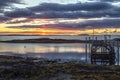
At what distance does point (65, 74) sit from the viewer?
38469mm

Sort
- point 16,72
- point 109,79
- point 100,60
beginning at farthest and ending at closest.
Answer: point 100,60
point 16,72
point 109,79

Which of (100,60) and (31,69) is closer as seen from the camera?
(31,69)

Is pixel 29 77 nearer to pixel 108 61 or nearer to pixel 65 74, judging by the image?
pixel 65 74

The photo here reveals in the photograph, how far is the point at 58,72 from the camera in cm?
3978

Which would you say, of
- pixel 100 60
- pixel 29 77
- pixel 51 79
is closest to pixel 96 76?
pixel 51 79

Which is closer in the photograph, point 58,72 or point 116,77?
point 116,77

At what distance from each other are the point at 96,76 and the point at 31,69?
8.36 metres

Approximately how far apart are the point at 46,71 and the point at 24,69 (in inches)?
106

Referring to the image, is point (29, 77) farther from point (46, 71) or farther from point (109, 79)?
point (109, 79)

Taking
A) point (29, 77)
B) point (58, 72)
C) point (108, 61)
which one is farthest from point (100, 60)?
point (29, 77)

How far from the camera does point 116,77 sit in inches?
1414

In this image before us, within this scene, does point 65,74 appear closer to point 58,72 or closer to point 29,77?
point 58,72

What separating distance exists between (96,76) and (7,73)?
10355 mm

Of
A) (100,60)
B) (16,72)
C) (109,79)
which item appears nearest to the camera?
(109,79)
